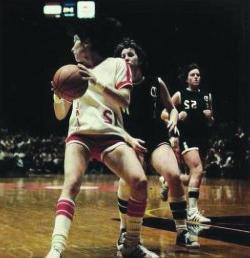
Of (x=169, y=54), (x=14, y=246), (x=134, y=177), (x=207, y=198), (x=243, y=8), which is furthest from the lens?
(x=169, y=54)

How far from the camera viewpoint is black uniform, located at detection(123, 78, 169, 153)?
201 inches

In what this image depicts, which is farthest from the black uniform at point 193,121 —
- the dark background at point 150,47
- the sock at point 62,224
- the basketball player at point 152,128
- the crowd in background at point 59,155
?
the crowd in background at point 59,155

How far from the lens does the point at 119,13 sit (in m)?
21.3

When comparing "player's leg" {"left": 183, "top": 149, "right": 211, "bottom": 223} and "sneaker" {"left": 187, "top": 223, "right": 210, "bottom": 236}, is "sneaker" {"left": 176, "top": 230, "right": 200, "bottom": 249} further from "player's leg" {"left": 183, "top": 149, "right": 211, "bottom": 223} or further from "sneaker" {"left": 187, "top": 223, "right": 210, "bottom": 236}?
"player's leg" {"left": 183, "top": 149, "right": 211, "bottom": 223}

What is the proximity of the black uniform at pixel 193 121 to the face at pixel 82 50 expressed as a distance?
2685mm

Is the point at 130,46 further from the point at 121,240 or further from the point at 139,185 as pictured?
the point at 121,240

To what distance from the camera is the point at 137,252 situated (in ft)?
14.6

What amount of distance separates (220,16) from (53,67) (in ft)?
27.2

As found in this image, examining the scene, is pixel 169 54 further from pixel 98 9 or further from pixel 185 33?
pixel 98 9

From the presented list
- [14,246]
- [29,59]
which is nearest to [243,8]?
[29,59]

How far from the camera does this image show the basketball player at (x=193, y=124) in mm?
6922

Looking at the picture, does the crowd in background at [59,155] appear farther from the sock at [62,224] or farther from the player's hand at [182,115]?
the sock at [62,224]

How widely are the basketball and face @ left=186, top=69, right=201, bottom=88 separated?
9.41 ft

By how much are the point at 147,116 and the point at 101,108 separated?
3.13 ft
